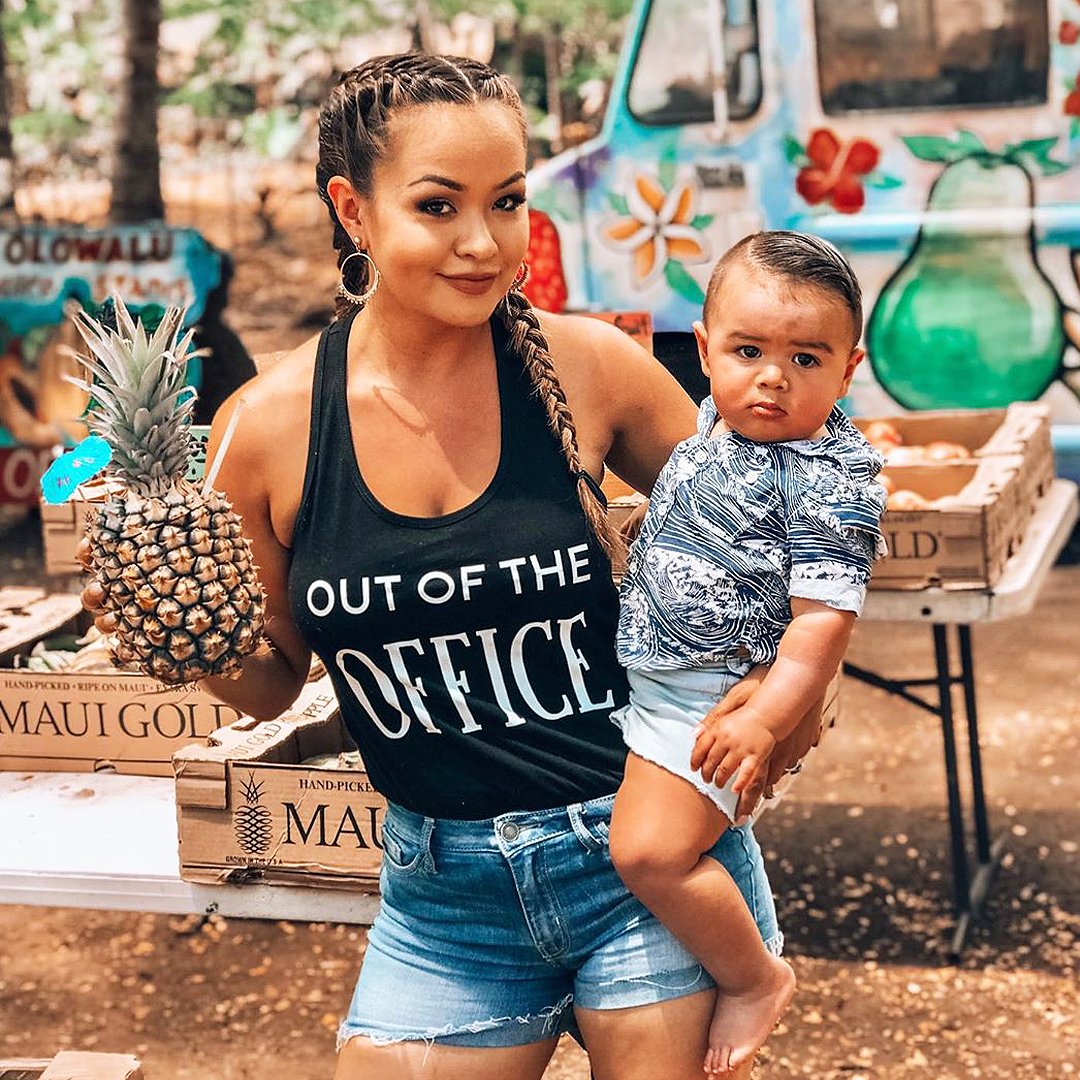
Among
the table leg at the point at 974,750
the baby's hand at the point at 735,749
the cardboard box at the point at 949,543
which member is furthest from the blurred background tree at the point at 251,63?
the baby's hand at the point at 735,749

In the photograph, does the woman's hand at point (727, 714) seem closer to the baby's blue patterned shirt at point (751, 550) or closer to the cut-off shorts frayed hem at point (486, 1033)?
the baby's blue patterned shirt at point (751, 550)

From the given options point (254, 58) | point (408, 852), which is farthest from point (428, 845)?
point (254, 58)

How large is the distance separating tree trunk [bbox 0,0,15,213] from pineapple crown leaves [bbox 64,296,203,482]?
905 cm

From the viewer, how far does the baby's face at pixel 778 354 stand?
2.08 m

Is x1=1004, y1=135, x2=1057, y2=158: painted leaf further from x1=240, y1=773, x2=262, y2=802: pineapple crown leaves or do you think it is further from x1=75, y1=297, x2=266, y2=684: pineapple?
x1=75, y1=297, x2=266, y2=684: pineapple

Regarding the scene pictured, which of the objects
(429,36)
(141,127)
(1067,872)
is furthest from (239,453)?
(429,36)

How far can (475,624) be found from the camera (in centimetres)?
207

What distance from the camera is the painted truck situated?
6910 mm

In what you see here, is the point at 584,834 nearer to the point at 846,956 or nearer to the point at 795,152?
the point at 846,956

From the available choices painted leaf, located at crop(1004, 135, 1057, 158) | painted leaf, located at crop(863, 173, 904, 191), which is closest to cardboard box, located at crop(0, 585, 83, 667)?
painted leaf, located at crop(863, 173, 904, 191)

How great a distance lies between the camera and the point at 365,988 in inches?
84.7

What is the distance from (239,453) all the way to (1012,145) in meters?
5.53

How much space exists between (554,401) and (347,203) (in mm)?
372

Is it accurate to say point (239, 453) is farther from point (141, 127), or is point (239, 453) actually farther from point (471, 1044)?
point (141, 127)
